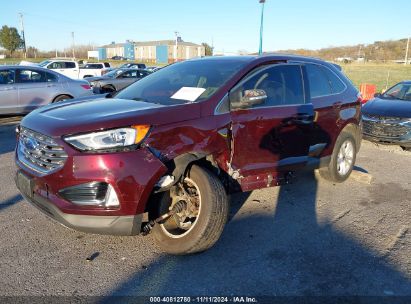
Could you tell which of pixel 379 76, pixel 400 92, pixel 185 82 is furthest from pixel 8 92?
pixel 379 76

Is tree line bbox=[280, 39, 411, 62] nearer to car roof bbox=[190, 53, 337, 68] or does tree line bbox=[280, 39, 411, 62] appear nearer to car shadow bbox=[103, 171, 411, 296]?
car roof bbox=[190, 53, 337, 68]

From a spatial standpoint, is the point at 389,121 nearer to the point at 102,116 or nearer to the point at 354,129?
the point at 354,129

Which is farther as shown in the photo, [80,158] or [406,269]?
[406,269]

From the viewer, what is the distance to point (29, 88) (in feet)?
32.1

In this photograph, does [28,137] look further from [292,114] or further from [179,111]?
[292,114]

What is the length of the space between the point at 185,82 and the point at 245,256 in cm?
199

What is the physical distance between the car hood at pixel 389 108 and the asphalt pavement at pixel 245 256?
383 centimetres

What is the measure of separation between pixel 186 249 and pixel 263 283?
71 cm

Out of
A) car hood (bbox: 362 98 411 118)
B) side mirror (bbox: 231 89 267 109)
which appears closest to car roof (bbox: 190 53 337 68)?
side mirror (bbox: 231 89 267 109)

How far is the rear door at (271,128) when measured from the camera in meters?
Result: 3.82

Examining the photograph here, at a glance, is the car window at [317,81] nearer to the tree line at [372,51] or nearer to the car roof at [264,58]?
the car roof at [264,58]

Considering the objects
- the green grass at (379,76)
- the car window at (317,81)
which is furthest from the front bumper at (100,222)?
the green grass at (379,76)

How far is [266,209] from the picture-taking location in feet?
14.8

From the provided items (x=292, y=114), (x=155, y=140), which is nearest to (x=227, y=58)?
(x=292, y=114)
